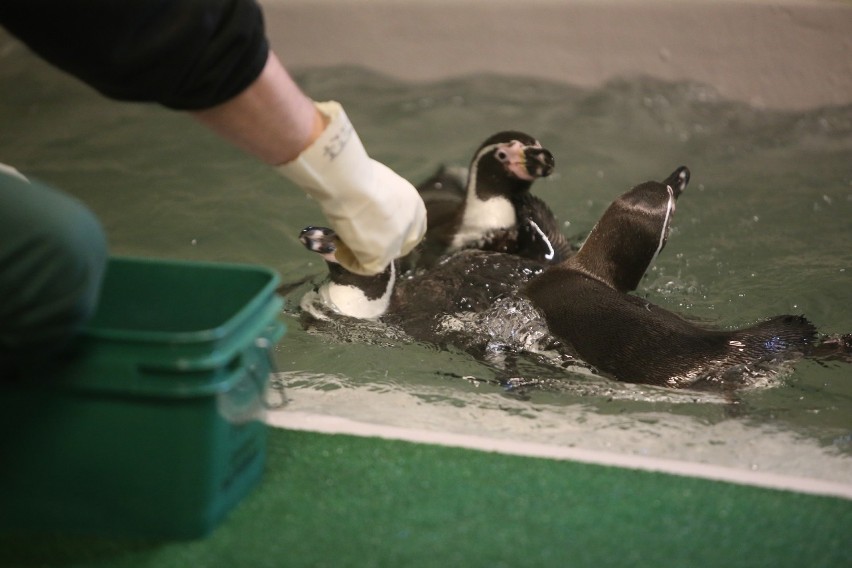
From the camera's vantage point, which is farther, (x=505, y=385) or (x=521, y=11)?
(x=521, y=11)

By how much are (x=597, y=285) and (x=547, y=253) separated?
49 cm

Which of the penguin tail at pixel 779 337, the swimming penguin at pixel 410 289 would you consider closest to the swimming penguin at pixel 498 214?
the swimming penguin at pixel 410 289

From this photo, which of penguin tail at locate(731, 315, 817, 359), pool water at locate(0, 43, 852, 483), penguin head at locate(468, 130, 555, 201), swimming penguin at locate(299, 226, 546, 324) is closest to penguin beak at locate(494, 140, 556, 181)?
penguin head at locate(468, 130, 555, 201)

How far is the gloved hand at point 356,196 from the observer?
1.42m

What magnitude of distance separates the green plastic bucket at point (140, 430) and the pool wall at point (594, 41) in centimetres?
280

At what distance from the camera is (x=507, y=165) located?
8.34ft

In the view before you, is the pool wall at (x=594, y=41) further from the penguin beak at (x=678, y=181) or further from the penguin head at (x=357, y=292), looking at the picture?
the penguin head at (x=357, y=292)

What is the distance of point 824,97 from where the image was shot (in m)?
3.63

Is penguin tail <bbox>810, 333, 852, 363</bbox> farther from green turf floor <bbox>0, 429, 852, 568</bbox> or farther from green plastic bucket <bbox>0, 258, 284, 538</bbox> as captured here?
green plastic bucket <bbox>0, 258, 284, 538</bbox>

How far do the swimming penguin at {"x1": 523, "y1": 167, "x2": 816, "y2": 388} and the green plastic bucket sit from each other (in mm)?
772

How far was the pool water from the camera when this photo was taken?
5.54ft

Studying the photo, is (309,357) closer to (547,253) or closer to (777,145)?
(547,253)

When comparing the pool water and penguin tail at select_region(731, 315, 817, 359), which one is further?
penguin tail at select_region(731, 315, 817, 359)

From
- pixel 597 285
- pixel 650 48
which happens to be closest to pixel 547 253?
pixel 597 285
